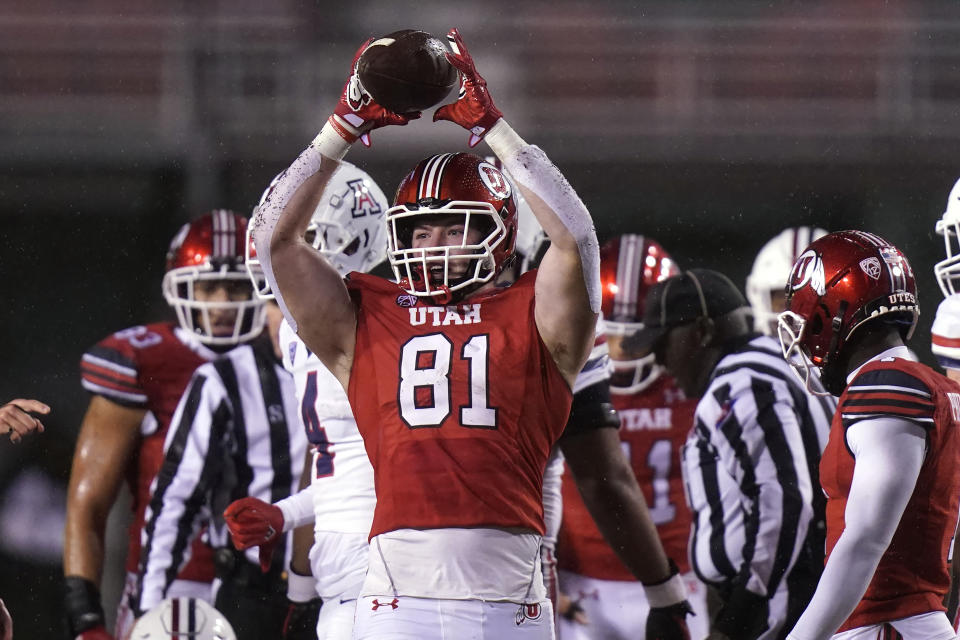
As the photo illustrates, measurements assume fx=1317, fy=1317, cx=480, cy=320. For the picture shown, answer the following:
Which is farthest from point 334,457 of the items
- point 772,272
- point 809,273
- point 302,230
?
point 772,272

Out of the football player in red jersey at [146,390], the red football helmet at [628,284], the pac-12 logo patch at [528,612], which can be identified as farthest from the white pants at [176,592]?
the pac-12 logo patch at [528,612]

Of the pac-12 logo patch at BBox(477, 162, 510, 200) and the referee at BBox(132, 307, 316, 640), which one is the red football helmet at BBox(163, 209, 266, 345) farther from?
the pac-12 logo patch at BBox(477, 162, 510, 200)

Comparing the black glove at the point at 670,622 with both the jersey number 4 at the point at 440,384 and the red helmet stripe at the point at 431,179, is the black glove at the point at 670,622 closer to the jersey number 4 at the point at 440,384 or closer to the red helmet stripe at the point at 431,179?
the jersey number 4 at the point at 440,384

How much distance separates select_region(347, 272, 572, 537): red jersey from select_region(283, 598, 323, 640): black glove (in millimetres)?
899

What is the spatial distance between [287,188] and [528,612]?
2.25ft

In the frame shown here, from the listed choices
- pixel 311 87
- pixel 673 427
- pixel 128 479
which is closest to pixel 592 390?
pixel 673 427

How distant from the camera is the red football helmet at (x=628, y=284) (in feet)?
11.2

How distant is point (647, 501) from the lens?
337 centimetres

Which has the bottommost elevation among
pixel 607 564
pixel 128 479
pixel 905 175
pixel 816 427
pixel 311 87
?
pixel 607 564

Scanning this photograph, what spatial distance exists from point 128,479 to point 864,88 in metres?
3.76

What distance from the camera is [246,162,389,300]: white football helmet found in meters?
2.63

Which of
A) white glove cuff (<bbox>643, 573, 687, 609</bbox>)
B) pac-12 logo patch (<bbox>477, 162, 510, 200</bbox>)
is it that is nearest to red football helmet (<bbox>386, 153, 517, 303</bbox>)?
pac-12 logo patch (<bbox>477, 162, 510, 200</bbox>)

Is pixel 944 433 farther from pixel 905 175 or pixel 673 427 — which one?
pixel 905 175

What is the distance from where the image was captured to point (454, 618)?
69.2 inches
